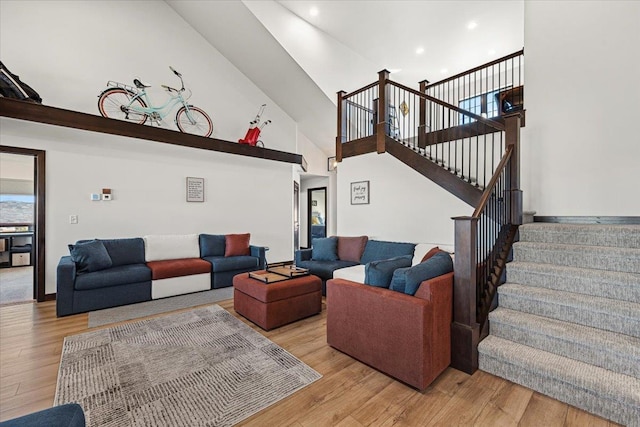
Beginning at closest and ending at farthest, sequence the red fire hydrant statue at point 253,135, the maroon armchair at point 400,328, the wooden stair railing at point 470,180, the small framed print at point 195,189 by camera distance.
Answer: the maroon armchair at point 400,328, the wooden stair railing at point 470,180, the small framed print at point 195,189, the red fire hydrant statue at point 253,135

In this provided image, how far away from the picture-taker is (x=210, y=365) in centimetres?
227

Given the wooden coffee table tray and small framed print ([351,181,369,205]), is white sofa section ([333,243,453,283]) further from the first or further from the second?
small framed print ([351,181,369,205])

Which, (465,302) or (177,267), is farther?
(177,267)

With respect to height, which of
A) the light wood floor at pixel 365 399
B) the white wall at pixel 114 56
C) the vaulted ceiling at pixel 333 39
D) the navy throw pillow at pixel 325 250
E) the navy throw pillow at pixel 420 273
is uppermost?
the vaulted ceiling at pixel 333 39

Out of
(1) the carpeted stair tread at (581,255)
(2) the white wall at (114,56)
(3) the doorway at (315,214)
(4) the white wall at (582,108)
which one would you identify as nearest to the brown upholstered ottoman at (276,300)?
(1) the carpeted stair tread at (581,255)

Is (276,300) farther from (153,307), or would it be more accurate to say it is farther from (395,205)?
(395,205)

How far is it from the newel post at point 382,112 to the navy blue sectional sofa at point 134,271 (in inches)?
111

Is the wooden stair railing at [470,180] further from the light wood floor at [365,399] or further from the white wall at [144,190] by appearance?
the white wall at [144,190]

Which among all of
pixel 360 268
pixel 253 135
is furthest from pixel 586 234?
pixel 253 135

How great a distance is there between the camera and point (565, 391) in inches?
71.9

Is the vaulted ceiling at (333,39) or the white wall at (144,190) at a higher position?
the vaulted ceiling at (333,39)

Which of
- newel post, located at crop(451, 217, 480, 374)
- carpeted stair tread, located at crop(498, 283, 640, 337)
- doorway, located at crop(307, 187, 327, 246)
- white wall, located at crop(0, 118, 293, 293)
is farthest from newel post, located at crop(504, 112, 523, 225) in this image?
doorway, located at crop(307, 187, 327, 246)

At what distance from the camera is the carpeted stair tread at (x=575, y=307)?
6.57 ft

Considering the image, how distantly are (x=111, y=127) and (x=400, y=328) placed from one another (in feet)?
16.4
